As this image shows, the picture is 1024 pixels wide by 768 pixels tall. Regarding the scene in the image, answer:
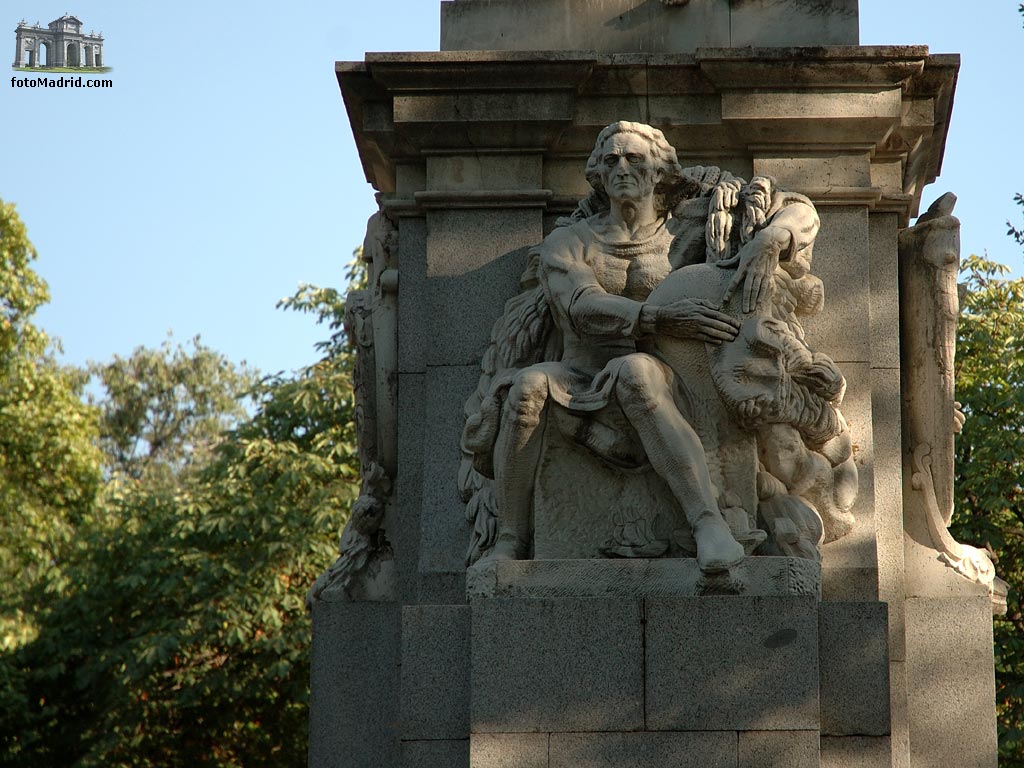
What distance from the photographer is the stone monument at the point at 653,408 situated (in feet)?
27.7

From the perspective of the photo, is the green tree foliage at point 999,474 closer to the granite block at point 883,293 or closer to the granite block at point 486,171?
the granite block at point 883,293

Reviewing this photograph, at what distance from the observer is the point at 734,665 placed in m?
8.38

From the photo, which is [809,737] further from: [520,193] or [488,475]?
[520,193]

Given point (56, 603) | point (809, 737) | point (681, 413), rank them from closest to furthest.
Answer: point (809, 737) < point (681, 413) < point (56, 603)

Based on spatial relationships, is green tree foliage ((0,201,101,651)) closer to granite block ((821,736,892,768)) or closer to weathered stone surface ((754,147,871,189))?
weathered stone surface ((754,147,871,189))

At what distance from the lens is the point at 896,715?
9758 mm

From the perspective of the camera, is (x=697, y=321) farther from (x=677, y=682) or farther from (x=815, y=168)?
(x=677, y=682)

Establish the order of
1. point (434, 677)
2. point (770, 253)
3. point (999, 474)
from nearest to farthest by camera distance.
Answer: point (434, 677) → point (770, 253) → point (999, 474)

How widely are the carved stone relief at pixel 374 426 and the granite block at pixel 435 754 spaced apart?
168 centimetres

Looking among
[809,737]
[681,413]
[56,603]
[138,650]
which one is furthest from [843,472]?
[56,603]

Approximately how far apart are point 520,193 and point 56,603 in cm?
1754

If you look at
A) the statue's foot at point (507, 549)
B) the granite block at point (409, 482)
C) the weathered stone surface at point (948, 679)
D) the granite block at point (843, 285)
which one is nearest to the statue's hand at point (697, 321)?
the granite block at point (843, 285)

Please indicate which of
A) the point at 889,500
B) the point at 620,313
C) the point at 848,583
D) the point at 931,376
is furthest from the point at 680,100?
the point at 848,583

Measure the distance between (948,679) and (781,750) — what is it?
6.45ft
